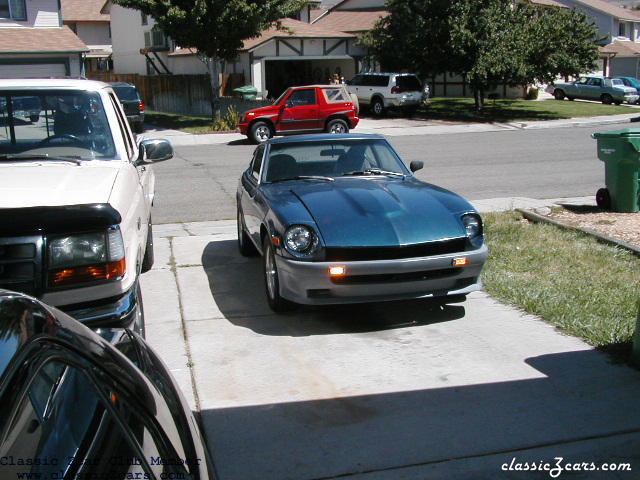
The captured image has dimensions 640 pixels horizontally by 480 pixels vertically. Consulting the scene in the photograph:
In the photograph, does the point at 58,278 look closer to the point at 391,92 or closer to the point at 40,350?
the point at 40,350

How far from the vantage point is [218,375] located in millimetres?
5023

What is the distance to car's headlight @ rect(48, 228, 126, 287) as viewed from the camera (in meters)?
3.95

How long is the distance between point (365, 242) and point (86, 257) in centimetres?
228

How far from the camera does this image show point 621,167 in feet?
32.5

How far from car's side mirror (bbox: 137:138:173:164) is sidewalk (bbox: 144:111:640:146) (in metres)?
16.6

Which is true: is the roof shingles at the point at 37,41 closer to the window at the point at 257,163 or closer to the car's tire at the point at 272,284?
the window at the point at 257,163

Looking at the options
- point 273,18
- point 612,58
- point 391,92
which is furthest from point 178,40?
point 612,58

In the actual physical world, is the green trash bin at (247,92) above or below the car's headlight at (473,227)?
above

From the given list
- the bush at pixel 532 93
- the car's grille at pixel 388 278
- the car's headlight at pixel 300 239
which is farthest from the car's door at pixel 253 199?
the bush at pixel 532 93

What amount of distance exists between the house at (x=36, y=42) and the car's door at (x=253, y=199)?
21221 millimetres

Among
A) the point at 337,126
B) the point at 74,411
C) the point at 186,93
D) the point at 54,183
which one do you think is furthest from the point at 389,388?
the point at 186,93

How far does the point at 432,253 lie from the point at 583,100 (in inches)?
1623

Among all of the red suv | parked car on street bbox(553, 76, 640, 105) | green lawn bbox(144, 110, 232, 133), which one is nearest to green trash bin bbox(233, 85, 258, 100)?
green lawn bbox(144, 110, 232, 133)

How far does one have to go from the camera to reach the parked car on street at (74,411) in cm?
184
